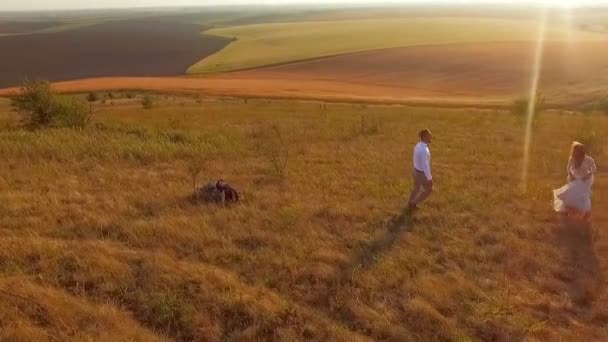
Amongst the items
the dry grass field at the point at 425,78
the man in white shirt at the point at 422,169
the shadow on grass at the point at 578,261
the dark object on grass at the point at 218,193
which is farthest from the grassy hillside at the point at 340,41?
the shadow on grass at the point at 578,261

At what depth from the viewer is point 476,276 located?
25.8 ft

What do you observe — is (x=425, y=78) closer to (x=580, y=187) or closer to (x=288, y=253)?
(x=580, y=187)

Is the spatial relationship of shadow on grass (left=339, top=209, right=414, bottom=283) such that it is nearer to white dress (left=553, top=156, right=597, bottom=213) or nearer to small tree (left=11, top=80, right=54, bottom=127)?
white dress (left=553, top=156, right=597, bottom=213)

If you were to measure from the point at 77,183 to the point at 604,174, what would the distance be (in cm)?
1166

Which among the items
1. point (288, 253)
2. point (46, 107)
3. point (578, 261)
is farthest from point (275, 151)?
point (46, 107)

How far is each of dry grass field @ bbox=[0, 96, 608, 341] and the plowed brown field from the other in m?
30.8

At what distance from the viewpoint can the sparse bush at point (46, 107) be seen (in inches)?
819

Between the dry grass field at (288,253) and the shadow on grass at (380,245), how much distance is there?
0.03m

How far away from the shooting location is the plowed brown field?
4838cm

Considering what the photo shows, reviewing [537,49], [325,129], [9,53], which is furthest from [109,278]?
[9,53]

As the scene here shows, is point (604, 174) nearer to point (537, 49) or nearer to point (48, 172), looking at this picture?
point (48, 172)

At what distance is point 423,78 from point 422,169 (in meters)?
53.2

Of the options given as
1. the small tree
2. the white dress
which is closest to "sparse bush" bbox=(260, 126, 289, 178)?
the white dress

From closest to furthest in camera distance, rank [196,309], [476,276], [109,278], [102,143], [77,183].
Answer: [196,309]
[109,278]
[476,276]
[77,183]
[102,143]
